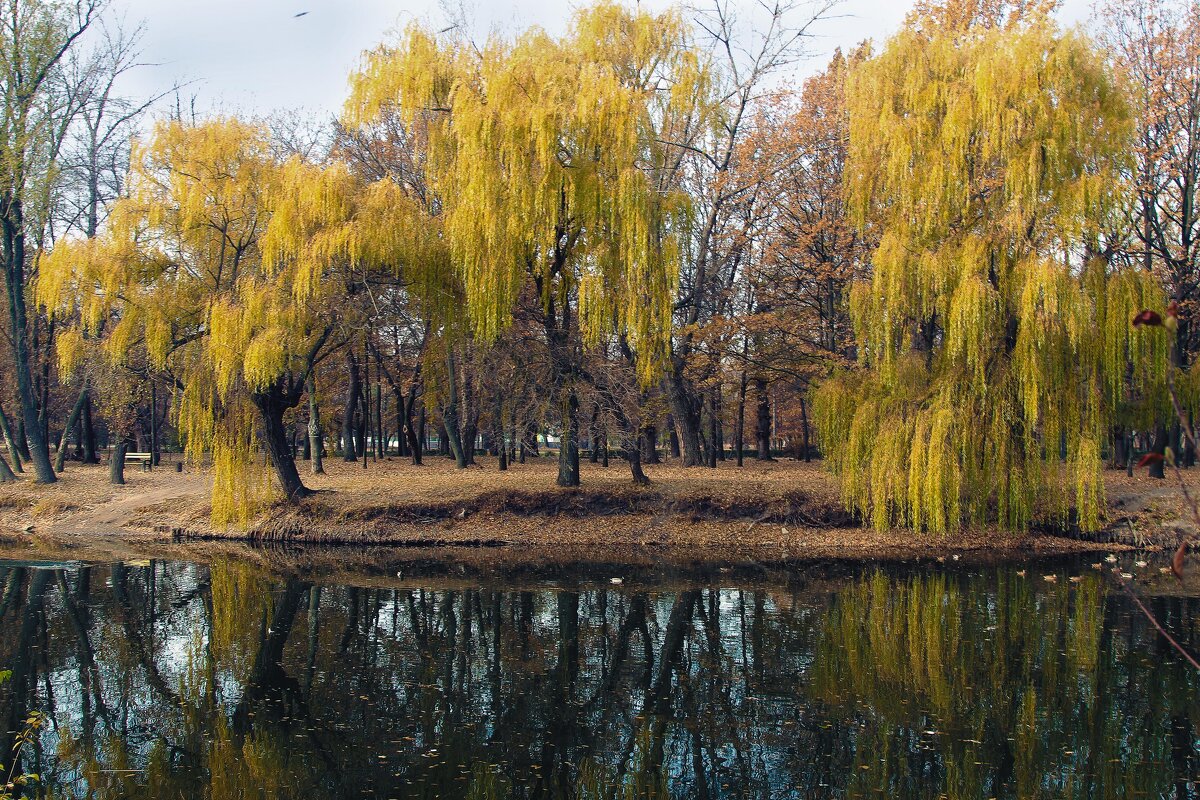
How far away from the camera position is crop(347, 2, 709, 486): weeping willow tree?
18.6 meters

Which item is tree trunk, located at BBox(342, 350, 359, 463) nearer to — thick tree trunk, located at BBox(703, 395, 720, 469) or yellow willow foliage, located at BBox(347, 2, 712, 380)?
yellow willow foliage, located at BBox(347, 2, 712, 380)

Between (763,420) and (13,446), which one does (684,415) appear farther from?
(13,446)

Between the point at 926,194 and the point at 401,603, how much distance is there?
1206 centimetres

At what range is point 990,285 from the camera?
57.2ft

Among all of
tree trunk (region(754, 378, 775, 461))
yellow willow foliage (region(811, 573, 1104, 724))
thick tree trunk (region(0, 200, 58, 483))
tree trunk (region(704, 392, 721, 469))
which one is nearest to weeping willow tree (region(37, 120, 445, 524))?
thick tree trunk (region(0, 200, 58, 483))

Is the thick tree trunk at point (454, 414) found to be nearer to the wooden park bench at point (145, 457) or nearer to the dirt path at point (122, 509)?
the dirt path at point (122, 509)

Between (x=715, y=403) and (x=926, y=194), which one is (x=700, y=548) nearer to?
(x=926, y=194)

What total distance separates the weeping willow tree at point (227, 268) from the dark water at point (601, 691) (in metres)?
4.95

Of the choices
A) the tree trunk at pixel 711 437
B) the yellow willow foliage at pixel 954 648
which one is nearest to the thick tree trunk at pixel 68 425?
the tree trunk at pixel 711 437

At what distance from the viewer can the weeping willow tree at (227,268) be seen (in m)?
18.5

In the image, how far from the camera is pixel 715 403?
3247 cm

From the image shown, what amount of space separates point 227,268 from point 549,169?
729 cm

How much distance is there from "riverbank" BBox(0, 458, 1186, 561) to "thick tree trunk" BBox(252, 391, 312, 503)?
1.72 ft

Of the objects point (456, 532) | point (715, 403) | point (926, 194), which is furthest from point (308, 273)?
point (715, 403)
